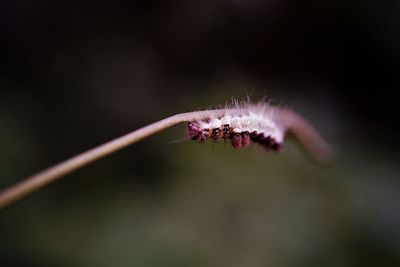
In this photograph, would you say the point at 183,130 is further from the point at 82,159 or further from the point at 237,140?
the point at 82,159

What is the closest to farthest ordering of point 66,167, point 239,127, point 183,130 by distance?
point 66,167 < point 239,127 < point 183,130

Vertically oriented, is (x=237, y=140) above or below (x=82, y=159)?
above

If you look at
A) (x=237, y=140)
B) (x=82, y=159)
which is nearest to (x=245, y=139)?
(x=237, y=140)

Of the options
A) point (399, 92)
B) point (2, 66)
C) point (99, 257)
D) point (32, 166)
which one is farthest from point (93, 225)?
point (399, 92)

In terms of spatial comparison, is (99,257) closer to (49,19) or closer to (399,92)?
(49,19)

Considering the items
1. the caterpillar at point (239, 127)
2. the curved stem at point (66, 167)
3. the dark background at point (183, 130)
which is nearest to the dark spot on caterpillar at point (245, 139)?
the caterpillar at point (239, 127)

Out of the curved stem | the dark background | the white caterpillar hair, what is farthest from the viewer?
the dark background

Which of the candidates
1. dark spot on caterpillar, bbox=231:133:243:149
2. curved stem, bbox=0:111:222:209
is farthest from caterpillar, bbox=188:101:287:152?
curved stem, bbox=0:111:222:209

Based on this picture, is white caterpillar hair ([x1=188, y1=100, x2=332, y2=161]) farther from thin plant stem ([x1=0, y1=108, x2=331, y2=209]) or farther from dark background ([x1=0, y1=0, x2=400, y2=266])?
dark background ([x1=0, y1=0, x2=400, y2=266])
